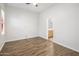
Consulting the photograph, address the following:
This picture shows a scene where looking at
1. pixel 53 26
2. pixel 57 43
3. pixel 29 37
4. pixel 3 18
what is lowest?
pixel 57 43

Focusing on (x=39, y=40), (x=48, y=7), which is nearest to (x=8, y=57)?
(x=39, y=40)

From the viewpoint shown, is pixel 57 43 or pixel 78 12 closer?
pixel 78 12

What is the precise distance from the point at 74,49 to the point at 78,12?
2.12 feet

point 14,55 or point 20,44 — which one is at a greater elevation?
point 20,44

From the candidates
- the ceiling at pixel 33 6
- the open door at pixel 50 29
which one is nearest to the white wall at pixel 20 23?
the ceiling at pixel 33 6

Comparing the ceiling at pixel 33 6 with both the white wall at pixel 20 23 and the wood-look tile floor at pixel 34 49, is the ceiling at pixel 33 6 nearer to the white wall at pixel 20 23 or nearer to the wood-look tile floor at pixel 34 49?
the white wall at pixel 20 23

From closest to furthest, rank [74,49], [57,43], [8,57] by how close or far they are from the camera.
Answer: [8,57], [74,49], [57,43]

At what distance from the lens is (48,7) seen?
5.24 ft

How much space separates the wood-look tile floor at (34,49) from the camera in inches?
59.8

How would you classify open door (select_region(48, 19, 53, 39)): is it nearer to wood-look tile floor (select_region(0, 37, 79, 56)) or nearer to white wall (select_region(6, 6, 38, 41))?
wood-look tile floor (select_region(0, 37, 79, 56))

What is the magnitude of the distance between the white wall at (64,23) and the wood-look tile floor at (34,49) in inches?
4.5

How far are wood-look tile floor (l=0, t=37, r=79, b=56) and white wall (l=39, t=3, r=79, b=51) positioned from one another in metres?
0.11

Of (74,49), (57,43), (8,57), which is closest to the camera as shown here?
(8,57)

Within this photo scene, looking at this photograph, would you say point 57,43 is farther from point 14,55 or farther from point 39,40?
point 14,55
